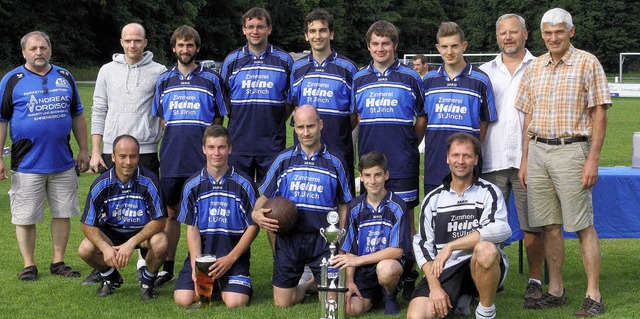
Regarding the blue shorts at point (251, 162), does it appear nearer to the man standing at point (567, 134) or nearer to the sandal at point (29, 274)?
the sandal at point (29, 274)

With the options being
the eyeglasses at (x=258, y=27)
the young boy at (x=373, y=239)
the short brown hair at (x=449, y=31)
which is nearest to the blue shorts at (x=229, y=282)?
the young boy at (x=373, y=239)

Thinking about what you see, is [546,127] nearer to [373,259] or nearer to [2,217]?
[373,259]

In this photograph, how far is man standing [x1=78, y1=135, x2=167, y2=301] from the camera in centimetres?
629

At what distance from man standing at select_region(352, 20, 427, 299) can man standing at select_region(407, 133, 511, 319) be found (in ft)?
2.37

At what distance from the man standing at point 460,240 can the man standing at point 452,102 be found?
58cm

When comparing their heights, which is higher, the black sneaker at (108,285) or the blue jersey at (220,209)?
the blue jersey at (220,209)

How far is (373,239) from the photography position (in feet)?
19.5

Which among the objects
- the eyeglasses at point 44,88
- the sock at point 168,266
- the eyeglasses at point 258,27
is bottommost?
the sock at point 168,266

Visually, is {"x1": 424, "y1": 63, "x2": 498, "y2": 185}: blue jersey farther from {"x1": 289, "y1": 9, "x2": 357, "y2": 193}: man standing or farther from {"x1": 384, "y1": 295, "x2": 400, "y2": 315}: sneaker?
{"x1": 384, "y1": 295, "x2": 400, "y2": 315}: sneaker

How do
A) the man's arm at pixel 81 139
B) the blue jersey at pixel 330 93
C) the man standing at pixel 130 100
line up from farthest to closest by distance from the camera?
the man's arm at pixel 81 139 → the man standing at pixel 130 100 → the blue jersey at pixel 330 93

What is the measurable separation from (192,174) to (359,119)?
1371 millimetres

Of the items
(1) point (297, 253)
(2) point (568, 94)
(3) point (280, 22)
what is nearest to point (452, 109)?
(2) point (568, 94)

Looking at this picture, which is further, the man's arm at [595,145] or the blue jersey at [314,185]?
the blue jersey at [314,185]

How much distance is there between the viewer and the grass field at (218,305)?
5.92m
